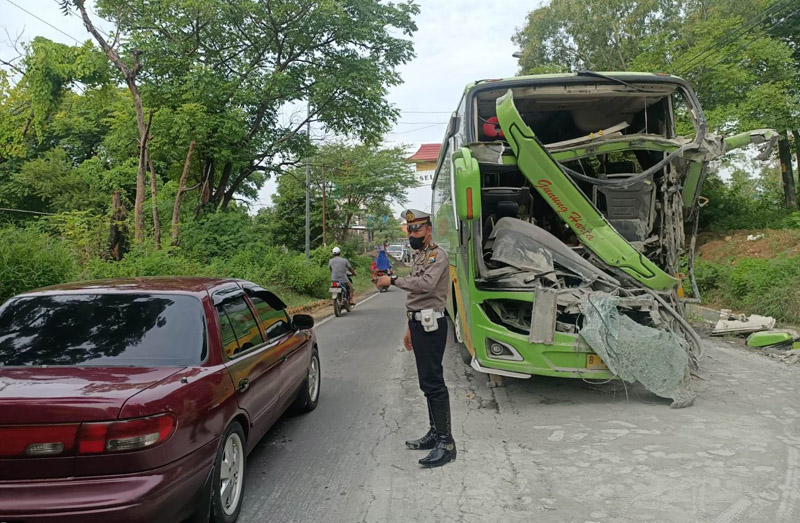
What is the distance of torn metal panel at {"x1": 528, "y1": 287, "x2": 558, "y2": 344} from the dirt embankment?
12276 millimetres

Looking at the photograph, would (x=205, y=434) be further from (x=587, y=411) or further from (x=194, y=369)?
(x=587, y=411)

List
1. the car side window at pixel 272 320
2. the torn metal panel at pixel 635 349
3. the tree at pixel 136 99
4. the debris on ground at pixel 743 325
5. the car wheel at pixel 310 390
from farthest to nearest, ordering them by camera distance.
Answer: the tree at pixel 136 99
the debris on ground at pixel 743 325
the car wheel at pixel 310 390
the torn metal panel at pixel 635 349
the car side window at pixel 272 320

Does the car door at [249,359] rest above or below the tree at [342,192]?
below

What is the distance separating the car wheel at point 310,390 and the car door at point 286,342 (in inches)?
6.8

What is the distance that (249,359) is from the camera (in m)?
3.68

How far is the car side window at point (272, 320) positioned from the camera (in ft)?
14.6

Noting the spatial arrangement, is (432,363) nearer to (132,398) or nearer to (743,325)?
(132,398)

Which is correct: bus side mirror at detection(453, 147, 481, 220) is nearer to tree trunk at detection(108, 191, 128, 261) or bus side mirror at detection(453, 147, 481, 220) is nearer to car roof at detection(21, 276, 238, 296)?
car roof at detection(21, 276, 238, 296)

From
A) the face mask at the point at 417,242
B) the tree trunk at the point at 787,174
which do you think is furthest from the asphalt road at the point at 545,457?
the tree trunk at the point at 787,174

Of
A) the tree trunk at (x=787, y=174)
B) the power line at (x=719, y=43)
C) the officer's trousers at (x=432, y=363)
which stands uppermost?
the power line at (x=719, y=43)

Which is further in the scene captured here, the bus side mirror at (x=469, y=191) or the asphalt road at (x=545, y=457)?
the bus side mirror at (x=469, y=191)

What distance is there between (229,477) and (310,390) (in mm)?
2224

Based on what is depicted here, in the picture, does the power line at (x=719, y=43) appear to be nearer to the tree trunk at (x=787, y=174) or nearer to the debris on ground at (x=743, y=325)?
the tree trunk at (x=787, y=174)

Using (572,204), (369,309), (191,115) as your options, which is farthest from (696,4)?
(572,204)
